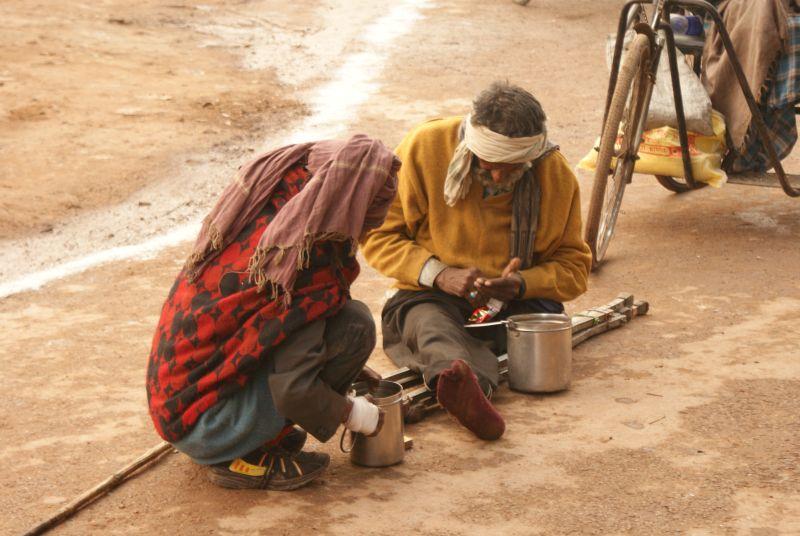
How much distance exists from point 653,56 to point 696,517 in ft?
9.08

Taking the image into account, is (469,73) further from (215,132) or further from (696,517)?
(696,517)

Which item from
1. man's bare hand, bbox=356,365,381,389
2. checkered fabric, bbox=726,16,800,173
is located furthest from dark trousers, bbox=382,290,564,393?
checkered fabric, bbox=726,16,800,173

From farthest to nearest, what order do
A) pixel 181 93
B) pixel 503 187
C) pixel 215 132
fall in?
pixel 181 93, pixel 215 132, pixel 503 187

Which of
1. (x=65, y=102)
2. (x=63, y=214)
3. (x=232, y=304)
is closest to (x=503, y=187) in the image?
(x=232, y=304)

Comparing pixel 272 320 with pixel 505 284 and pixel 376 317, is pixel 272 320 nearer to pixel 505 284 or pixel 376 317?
pixel 505 284

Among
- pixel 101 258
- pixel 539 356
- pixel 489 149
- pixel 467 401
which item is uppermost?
pixel 489 149

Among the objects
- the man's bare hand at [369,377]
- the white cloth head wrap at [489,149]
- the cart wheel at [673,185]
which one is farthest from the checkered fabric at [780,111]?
the man's bare hand at [369,377]

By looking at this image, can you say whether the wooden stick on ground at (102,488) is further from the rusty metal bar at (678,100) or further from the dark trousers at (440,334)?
the rusty metal bar at (678,100)

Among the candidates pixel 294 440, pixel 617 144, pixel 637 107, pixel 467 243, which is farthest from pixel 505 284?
pixel 617 144

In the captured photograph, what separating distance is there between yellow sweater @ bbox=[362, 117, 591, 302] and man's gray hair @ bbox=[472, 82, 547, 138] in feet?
1.01

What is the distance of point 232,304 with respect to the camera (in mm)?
3053

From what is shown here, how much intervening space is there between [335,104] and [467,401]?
5.77 metres

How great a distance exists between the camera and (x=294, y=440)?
337 cm

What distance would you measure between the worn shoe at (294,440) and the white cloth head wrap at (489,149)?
1.07 meters
